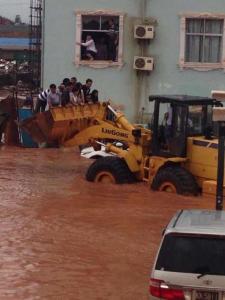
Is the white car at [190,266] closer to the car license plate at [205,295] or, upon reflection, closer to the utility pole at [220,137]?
the car license plate at [205,295]

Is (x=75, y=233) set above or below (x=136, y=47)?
below

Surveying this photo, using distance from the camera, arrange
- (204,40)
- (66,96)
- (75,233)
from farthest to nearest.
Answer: (204,40)
(66,96)
(75,233)

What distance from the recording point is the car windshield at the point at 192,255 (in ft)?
23.0

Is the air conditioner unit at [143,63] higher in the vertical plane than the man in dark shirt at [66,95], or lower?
higher

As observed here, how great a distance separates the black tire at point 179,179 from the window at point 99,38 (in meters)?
9.60

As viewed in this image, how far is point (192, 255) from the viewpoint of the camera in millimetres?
7027

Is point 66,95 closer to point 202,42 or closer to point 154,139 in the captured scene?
point 154,139

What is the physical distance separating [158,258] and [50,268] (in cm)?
408

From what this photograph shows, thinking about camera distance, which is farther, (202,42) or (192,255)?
(202,42)

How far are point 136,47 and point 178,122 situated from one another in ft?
31.1

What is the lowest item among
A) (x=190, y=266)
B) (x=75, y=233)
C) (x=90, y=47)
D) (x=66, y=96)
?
(x=75, y=233)

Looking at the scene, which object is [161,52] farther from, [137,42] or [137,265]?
[137,265]

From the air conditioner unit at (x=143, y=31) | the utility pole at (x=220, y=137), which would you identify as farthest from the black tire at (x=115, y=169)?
the air conditioner unit at (x=143, y=31)

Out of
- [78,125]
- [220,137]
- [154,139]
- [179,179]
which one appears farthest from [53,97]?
[220,137]
